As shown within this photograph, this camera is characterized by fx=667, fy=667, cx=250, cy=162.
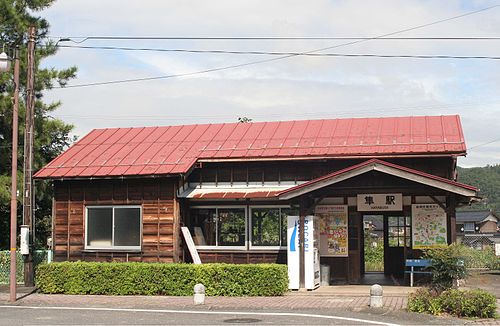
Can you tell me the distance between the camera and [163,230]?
65.9ft

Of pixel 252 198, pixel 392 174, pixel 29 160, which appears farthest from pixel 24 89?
pixel 392 174

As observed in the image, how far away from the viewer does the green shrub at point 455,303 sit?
520 inches

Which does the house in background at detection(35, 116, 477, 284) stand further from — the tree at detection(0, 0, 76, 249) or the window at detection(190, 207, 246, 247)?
the tree at detection(0, 0, 76, 249)

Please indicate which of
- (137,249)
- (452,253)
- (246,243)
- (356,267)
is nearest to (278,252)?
(246,243)

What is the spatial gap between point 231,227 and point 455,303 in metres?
8.53

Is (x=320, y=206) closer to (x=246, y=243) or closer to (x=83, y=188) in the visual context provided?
(x=246, y=243)

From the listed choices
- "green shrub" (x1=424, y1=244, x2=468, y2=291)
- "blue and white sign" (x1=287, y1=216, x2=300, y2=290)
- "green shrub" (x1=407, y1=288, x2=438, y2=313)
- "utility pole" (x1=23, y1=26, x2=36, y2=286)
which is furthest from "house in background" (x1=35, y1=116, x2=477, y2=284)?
"green shrub" (x1=407, y1=288, x2=438, y2=313)

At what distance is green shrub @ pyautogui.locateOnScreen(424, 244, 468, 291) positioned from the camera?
14422 millimetres

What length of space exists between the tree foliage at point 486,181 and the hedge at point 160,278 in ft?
282

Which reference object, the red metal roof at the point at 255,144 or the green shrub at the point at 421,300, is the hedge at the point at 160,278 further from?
the green shrub at the point at 421,300

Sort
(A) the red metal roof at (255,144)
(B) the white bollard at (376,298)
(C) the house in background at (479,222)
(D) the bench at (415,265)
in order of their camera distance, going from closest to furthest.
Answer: (B) the white bollard at (376,298) < (D) the bench at (415,265) < (A) the red metal roof at (255,144) < (C) the house in background at (479,222)

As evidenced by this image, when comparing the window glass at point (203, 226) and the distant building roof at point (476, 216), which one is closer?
the window glass at point (203, 226)

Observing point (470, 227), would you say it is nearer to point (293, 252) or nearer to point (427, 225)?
point (427, 225)

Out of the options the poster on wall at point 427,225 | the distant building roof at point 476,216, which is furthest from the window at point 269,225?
the distant building roof at point 476,216
